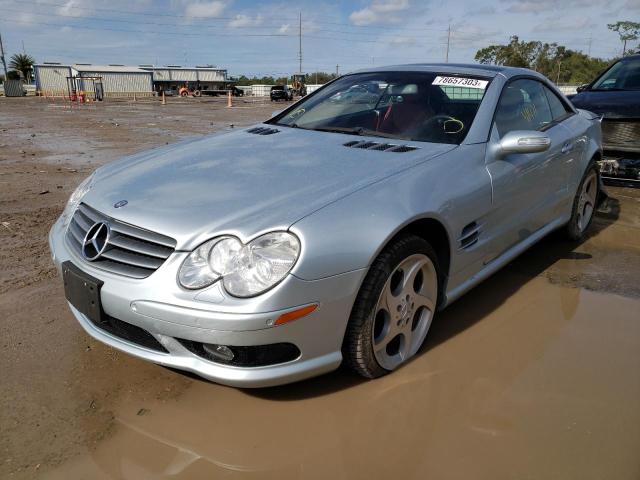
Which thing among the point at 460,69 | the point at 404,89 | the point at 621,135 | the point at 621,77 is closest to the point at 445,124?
the point at 404,89

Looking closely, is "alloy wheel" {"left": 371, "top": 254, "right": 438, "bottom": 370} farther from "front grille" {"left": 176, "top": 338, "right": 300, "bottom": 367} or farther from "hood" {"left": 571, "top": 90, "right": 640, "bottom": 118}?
"hood" {"left": 571, "top": 90, "right": 640, "bottom": 118}

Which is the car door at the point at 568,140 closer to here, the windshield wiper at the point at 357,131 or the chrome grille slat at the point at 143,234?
A: the windshield wiper at the point at 357,131

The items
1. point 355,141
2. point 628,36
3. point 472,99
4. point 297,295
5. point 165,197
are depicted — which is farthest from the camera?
point 628,36

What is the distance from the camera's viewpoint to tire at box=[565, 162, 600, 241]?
4195mm

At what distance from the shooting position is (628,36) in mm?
51625

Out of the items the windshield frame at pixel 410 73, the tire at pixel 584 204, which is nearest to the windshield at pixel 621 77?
the tire at pixel 584 204

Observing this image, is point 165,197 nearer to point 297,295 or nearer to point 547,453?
point 297,295

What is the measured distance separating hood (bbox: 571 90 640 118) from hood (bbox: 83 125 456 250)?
14.2 ft

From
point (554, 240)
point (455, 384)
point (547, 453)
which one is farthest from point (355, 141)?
point (554, 240)

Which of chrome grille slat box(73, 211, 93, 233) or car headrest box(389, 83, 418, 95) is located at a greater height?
car headrest box(389, 83, 418, 95)

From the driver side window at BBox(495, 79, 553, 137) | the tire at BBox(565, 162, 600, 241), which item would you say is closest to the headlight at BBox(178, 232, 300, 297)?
the driver side window at BBox(495, 79, 553, 137)

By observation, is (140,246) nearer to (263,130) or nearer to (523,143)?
(263,130)

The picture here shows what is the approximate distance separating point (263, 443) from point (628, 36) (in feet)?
203

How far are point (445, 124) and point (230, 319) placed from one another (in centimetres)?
183
